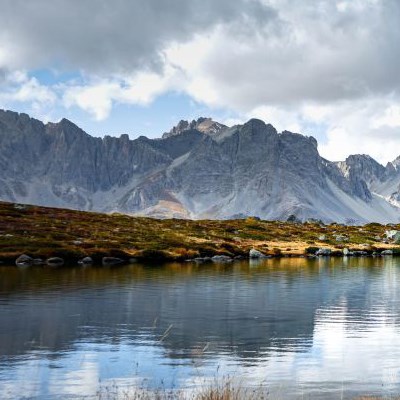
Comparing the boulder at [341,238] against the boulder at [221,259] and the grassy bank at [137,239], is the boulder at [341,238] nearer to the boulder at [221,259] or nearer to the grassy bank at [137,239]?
the grassy bank at [137,239]

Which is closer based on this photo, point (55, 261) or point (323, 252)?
point (55, 261)

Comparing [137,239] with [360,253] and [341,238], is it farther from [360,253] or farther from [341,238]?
[341,238]

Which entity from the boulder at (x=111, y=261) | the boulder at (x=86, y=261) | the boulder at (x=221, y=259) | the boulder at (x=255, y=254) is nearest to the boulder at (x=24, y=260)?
the boulder at (x=86, y=261)

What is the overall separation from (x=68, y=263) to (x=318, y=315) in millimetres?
49797

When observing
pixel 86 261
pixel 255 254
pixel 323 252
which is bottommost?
pixel 86 261

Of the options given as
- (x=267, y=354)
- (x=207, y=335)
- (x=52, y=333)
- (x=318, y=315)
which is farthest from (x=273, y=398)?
(x=318, y=315)

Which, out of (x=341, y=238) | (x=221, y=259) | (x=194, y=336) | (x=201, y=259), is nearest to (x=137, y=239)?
(x=201, y=259)

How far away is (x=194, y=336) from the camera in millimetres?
34438

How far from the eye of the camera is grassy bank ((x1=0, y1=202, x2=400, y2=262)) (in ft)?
305

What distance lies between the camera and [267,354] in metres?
30.2

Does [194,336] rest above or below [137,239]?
below

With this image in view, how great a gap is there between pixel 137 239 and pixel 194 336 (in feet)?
253

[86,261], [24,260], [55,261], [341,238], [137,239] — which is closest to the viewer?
[24,260]

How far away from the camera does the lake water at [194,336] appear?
2498 centimetres
